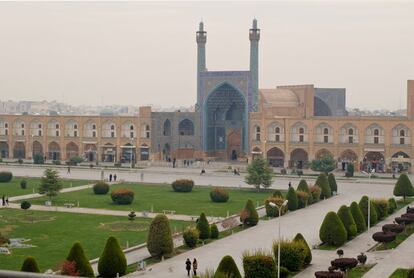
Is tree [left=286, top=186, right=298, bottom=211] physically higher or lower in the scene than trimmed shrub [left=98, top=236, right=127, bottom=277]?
higher

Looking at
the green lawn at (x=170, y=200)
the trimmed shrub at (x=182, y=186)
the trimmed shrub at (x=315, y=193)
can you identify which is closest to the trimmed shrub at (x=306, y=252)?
the green lawn at (x=170, y=200)

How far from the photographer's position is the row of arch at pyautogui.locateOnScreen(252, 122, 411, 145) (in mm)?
64438

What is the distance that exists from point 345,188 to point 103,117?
32639 mm

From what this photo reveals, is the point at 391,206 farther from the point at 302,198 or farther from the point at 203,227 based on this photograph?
the point at 203,227

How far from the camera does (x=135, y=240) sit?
29297 millimetres

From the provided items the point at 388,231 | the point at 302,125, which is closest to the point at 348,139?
the point at 302,125

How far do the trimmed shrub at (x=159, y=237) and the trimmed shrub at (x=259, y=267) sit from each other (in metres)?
5.08

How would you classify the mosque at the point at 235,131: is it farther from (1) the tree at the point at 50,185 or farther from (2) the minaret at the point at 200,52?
(1) the tree at the point at 50,185

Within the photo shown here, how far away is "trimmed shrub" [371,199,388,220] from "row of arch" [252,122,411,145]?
94.9 feet

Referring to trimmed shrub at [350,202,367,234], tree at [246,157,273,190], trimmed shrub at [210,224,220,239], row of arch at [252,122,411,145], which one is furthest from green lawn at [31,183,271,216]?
row of arch at [252,122,411,145]

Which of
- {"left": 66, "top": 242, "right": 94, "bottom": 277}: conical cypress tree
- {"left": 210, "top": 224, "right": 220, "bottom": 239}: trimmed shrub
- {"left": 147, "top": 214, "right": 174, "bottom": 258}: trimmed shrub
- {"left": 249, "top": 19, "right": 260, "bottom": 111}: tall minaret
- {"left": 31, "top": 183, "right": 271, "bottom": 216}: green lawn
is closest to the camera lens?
{"left": 66, "top": 242, "right": 94, "bottom": 277}: conical cypress tree

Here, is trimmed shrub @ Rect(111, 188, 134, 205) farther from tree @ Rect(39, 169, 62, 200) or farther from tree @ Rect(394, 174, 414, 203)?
tree @ Rect(394, 174, 414, 203)

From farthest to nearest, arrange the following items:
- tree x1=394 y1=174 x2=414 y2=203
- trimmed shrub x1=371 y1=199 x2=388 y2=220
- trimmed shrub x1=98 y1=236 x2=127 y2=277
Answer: tree x1=394 y1=174 x2=414 y2=203 → trimmed shrub x1=371 y1=199 x2=388 y2=220 → trimmed shrub x1=98 y1=236 x2=127 y2=277

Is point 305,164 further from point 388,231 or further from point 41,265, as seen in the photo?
point 41,265
